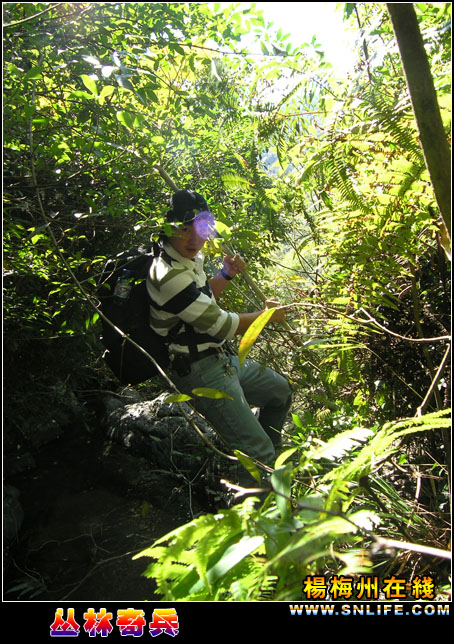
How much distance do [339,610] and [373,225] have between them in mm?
1267

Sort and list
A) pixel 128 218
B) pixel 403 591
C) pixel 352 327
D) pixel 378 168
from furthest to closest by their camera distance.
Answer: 1. pixel 128 218
2. pixel 352 327
3. pixel 378 168
4. pixel 403 591

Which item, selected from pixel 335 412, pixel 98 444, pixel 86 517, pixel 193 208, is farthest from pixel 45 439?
pixel 335 412

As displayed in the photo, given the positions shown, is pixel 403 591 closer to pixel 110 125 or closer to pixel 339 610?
pixel 339 610

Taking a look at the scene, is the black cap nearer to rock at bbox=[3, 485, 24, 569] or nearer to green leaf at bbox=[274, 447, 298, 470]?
green leaf at bbox=[274, 447, 298, 470]

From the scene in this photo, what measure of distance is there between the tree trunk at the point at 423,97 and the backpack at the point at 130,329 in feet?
6.84

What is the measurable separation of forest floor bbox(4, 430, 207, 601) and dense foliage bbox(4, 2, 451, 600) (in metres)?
1.18

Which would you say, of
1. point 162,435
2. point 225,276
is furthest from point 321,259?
point 162,435

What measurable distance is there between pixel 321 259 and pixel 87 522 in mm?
3134

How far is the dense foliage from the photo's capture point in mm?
1123

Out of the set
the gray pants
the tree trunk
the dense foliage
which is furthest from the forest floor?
the tree trunk

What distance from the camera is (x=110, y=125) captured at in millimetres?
2668

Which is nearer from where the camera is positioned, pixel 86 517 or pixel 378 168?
pixel 378 168

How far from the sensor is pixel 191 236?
2.83 m

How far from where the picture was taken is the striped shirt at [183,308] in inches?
106
